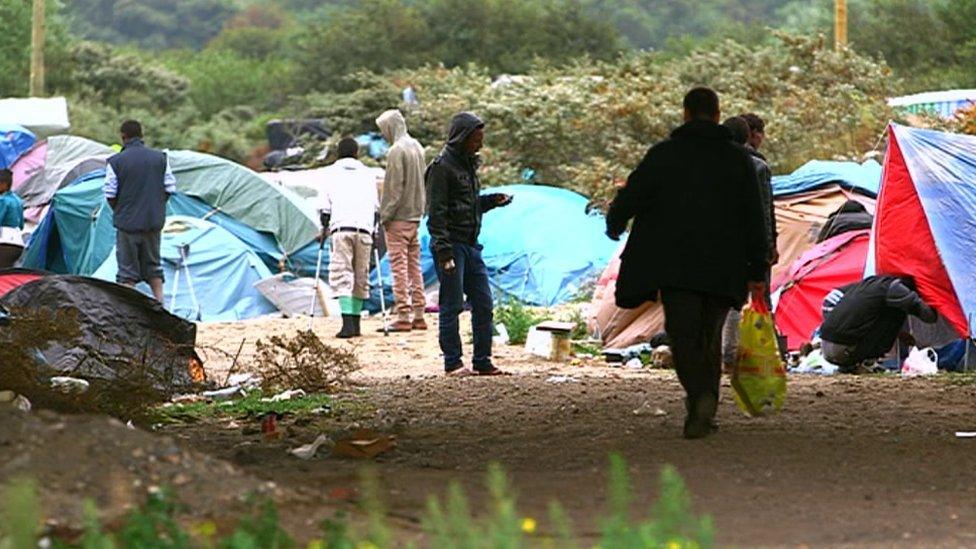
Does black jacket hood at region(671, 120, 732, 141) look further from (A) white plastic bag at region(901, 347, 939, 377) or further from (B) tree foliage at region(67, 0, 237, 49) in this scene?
(B) tree foliage at region(67, 0, 237, 49)

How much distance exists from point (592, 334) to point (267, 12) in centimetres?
9282

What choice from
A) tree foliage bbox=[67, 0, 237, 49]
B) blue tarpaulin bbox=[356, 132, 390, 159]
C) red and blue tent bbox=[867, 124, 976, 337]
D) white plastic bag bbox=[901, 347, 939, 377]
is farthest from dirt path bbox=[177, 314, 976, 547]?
tree foliage bbox=[67, 0, 237, 49]

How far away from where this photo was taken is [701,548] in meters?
4.92

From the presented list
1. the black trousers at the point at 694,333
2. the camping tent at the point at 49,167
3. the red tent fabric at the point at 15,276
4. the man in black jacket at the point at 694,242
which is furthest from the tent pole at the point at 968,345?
the camping tent at the point at 49,167

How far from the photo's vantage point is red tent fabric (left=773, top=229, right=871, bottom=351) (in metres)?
15.3

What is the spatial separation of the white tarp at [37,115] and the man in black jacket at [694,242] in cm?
2301

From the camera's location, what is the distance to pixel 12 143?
1024 inches

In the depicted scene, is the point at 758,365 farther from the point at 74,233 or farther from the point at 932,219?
the point at 74,233

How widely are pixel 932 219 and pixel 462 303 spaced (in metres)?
3.67

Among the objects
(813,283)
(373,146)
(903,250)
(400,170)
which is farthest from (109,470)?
(373,146)

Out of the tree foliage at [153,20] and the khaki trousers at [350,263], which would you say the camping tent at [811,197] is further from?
the tree foliage at [153,20]

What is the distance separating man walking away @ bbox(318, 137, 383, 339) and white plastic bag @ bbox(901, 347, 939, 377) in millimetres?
5613

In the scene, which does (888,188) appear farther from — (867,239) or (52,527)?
(52,527)

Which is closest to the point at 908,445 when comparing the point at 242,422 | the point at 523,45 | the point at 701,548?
the point at 242,422
